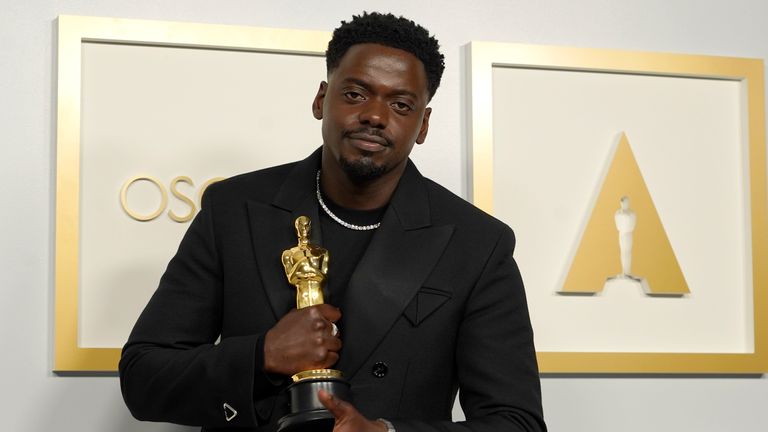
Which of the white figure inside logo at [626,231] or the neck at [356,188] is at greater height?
the neck at [356,188]

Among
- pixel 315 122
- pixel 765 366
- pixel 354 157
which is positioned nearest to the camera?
pixel 354 157

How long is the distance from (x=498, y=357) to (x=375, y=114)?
43 cm

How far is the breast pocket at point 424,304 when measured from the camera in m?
1.80

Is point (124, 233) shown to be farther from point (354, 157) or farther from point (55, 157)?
point (354, 157)

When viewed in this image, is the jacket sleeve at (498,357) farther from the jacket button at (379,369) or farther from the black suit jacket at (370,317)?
the jacket button at (379,369)

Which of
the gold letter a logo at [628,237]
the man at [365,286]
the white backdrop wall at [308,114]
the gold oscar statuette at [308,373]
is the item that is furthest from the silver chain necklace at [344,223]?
the gold letter a logo at [628,237]

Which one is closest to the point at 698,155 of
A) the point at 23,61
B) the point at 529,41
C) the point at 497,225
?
the point at 529,41

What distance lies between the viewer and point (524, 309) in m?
1.88

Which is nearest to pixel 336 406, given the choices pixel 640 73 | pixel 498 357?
pixel 498 357

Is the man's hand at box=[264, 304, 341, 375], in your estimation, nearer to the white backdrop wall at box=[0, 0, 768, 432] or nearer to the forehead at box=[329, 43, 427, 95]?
the forehead at box=[329, 43, 427, 95]

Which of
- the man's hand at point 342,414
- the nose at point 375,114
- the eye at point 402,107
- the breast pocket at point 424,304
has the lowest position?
the man's hand at point 342,414

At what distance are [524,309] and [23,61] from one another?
1.10 metres

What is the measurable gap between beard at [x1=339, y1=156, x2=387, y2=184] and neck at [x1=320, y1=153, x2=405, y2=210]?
5 centimetres

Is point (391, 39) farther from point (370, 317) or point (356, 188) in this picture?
point (370, 317)
